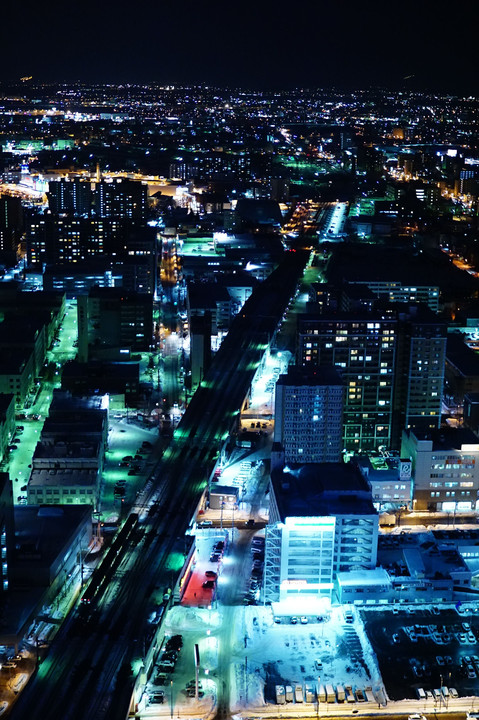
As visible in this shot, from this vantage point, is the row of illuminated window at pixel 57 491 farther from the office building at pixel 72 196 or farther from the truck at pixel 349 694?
the office building at pixel 72 196

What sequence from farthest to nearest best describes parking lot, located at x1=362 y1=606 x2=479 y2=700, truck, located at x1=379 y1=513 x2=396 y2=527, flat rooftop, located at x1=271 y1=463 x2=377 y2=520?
1. truck, located at x1=379 y1=513 x2=396 y2=527
2. flat rooftop, located at x1=271 y1=463 x2=377 y2=520
3. parking lot, located at x1=362 y1=606 x2=479 y2=700

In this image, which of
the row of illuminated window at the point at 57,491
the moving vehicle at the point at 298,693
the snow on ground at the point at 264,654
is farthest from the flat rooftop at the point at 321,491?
the row of illuminated window at the point at 57,491

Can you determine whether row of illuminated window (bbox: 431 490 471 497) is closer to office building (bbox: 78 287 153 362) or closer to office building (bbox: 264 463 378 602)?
office building (bbox: 264 463 378 602)

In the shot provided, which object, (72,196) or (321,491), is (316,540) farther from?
(72,196)

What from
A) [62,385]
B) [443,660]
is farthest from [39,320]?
[443,660]

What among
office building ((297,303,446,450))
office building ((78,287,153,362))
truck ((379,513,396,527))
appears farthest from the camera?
office building ((78,287,153,362))

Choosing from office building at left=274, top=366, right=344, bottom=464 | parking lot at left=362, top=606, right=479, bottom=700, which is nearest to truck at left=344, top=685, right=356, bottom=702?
parking lot at left=362, top=606, right=479, bottom=700

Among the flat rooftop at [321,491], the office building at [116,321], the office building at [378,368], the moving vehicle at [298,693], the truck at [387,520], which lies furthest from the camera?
the office building at [116,321]
